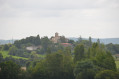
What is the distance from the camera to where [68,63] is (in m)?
60.7

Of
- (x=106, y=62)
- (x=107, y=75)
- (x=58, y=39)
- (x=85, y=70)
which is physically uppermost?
(x=58, y=39)

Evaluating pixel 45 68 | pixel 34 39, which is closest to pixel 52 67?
pixel 45 68

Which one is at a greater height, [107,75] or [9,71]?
[9,71]

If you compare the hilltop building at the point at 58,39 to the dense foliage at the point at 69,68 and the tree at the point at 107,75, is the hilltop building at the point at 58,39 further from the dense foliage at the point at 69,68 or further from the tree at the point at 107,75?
the tree at the point at 107,75

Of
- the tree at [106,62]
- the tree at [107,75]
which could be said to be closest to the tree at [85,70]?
the tree at [106,62]

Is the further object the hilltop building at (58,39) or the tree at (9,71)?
the hilltop building at (58,39)

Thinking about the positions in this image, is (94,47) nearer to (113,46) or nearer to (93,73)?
(93,73)

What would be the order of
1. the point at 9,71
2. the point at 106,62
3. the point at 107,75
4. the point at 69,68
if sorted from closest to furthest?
the point at 107,75 < the point at 9,71 < the point at 106,62 < the point at 69,68

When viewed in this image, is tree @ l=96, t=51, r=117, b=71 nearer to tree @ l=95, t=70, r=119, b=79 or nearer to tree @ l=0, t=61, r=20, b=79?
tree @ l=95, t=70, r=119, b=79

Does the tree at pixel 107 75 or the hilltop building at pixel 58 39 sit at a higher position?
the hilltop building at pixel 58 39

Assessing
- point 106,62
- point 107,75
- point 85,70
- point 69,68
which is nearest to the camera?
point 107,75

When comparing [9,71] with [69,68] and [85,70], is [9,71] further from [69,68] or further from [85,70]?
[85,70]

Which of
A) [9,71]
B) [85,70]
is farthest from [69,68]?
[9,71]

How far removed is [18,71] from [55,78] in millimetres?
8012
